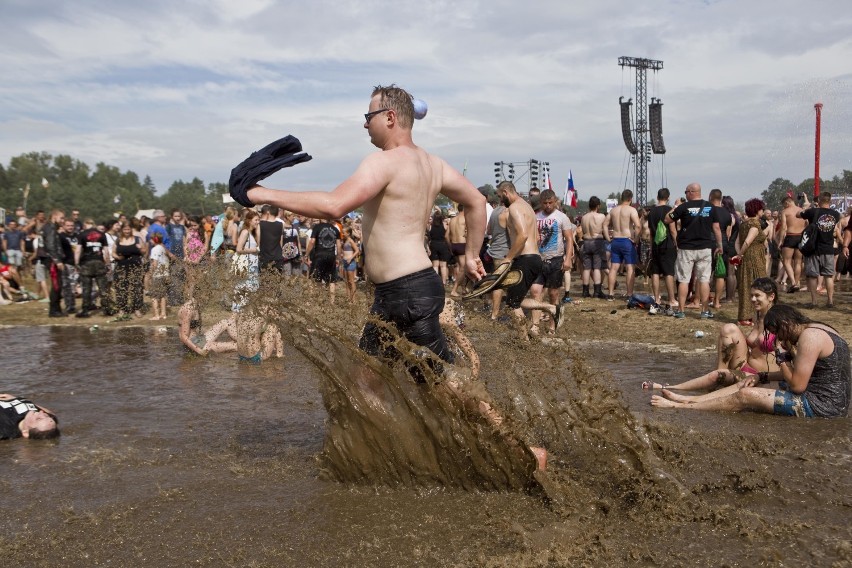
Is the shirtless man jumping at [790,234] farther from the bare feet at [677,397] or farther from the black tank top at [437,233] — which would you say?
the bare feet at [677,397]

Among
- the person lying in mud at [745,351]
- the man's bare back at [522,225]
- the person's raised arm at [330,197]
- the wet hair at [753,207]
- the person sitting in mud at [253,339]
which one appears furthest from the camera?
the wet hair at [753,207]

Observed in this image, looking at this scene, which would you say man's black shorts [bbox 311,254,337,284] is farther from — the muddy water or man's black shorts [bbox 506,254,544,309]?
the muddy water

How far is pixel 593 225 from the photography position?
14.9 m

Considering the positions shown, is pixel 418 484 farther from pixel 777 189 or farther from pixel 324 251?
pixel 777 189

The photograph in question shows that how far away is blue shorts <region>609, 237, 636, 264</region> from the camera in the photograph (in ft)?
45.4

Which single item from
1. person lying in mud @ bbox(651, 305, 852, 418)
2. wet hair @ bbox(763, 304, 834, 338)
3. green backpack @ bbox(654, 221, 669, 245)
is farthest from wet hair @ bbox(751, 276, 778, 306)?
green backpack @ bbox(654, 221, 669, 245)

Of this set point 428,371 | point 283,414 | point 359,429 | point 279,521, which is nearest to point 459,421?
point 428,371

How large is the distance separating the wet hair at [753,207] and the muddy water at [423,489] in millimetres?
5750

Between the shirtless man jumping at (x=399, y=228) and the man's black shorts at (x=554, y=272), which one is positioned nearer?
the shirtless man jumping at (x=399, y=228)

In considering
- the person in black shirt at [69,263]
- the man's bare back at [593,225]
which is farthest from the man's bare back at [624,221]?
the person in black shirt at [69,263]

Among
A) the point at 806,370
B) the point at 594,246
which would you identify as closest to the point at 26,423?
the point at 806,370

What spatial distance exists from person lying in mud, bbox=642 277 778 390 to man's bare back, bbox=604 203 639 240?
718 centimetres

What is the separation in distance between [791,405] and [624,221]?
331 inches

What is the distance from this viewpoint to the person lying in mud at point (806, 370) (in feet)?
17.9
